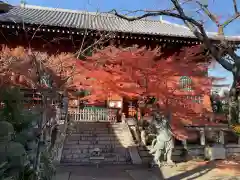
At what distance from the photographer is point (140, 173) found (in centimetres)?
800

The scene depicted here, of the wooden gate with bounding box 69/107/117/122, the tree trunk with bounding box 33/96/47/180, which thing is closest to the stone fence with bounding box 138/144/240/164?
the wooden gate with bounding box 69/107/117/122

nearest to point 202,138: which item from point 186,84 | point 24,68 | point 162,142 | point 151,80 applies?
point 186,84

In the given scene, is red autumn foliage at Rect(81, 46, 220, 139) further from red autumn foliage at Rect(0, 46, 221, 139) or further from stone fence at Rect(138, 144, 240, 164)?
stone fence at Rect(138, 144, 240, 164)

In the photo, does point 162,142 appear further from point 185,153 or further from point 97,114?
point 97,114

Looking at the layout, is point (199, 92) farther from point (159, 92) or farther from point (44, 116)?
point (44, 116)

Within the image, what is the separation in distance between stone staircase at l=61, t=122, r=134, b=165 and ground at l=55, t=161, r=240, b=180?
31.1 inches

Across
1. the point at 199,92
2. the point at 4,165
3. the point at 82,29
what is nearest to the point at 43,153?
the point at 4,165

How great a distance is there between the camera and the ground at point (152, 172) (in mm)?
7461

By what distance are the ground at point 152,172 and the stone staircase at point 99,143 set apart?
0.79 metres

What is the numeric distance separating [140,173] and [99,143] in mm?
2970

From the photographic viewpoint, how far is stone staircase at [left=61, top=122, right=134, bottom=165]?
9617 mm

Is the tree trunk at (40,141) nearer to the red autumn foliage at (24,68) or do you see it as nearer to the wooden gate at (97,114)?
the red autumn foliage at (24,68)

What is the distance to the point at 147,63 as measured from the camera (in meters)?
9.31

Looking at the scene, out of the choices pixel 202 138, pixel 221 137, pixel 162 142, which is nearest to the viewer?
pixel 162 142
